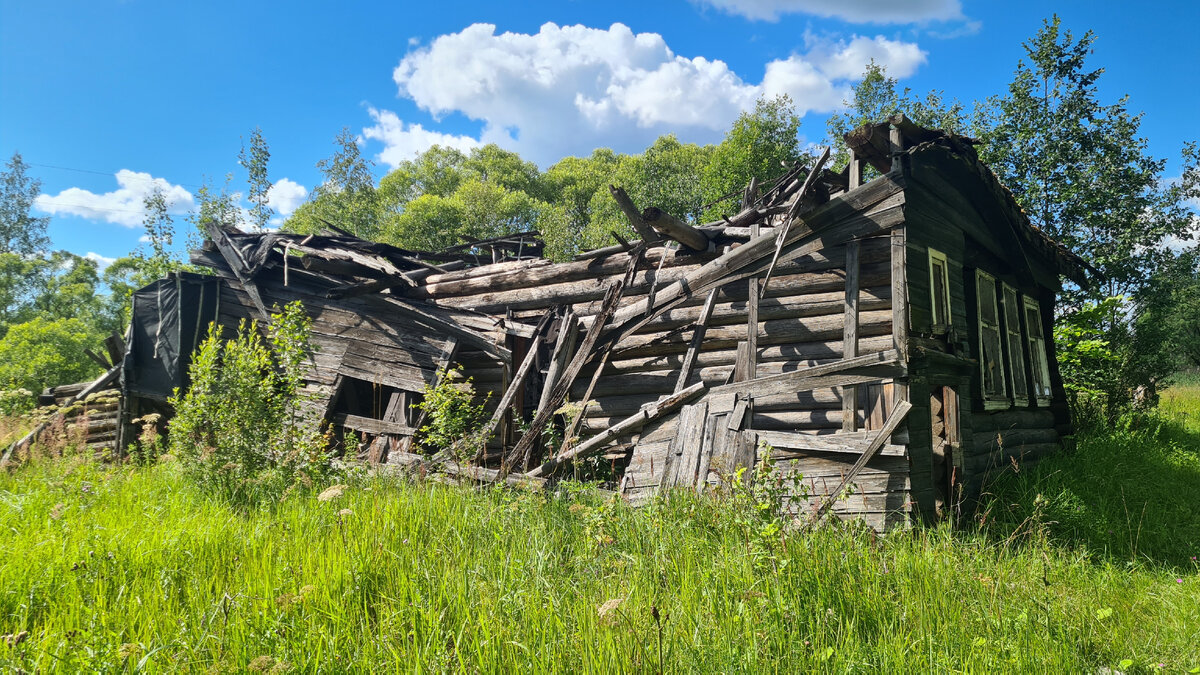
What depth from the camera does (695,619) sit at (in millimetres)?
2943

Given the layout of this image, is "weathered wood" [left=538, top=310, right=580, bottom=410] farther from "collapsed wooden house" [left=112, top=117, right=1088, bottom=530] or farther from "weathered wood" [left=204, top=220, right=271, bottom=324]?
"weathered wood" [left=204, top=220, right=271, bottom=324]

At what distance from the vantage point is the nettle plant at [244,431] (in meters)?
5.37

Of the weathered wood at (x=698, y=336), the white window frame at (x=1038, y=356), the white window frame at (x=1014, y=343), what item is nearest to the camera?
the weathered wood at (x=698, y=336)

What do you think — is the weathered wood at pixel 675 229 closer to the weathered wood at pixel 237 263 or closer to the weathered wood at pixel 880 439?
the weathered wood at pixel 880 439

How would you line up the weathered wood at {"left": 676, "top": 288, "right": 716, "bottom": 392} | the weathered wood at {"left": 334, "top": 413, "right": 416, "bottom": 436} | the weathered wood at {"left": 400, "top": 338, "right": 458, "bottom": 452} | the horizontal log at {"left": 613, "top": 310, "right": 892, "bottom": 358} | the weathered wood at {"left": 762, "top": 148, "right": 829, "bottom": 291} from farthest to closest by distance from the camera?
the weathered wood at {"left": 334, "top": 413, "right": 416, "bottom": 436} → the weathered wood at {"left": 400, "top": 338, "right": 458, "bottom": 452} → the weathered wood at {"left": 676, "top": 288, "right": 716, "bottom": 392} → the horizontal log at {"left": 613, "top": 310, "right": 892, "bottom": 358} → the weathered wood at {"left": 762, "top": 148, "right": 829, "bottom": 291}

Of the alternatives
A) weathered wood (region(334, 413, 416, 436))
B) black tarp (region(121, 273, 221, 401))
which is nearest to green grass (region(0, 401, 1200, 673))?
weathered wood (region(334, 413, 416, 436))

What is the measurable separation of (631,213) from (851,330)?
9.47 feet

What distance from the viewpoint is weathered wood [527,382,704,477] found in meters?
7.11

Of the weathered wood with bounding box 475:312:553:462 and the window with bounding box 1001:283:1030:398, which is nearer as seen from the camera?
the weathered wood with bounding box 475:312:553:462

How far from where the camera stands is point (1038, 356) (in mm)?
10820

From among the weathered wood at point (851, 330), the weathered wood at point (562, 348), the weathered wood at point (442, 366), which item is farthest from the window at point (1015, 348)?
the weathered wood at point (442, 366)

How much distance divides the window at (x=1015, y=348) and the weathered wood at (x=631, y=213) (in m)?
5.89

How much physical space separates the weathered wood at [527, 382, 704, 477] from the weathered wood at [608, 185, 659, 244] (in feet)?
6.91

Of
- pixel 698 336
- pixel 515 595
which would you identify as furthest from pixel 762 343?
pixel 515 595
